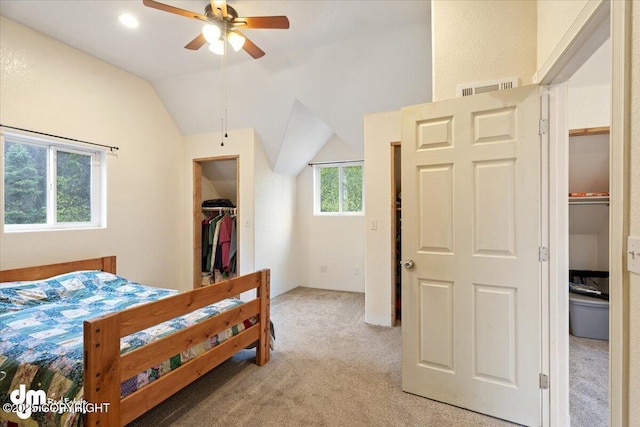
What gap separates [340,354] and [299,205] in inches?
110

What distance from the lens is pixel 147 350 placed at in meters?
1.53

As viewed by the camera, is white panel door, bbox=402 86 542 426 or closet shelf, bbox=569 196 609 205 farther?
closet shelf, bbox=569 196 609 205

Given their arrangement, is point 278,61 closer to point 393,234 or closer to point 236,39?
point 236,39

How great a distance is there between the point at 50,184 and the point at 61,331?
1.91m

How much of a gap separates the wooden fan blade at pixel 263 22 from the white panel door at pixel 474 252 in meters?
1.05

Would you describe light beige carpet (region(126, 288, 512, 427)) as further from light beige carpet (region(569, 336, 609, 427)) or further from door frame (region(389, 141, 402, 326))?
light beige carpet (region(569, 336, 609, 427))

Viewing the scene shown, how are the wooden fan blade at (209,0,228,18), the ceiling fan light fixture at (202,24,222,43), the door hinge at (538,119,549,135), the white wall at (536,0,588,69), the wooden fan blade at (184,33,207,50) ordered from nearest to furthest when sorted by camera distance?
the white wall at (536,0,588,69)
the door hinge at (538,119,549,135)
the wooden fan blade at (209,0,228,18)
the ceiling fan light fixture at (202,24,222,43)
the wooden fan blade at (184,33,207,50)

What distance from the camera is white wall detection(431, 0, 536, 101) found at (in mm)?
1749

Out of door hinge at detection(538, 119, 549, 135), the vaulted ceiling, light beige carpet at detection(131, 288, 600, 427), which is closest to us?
door hinge at detection(538, 119, 549, 135)

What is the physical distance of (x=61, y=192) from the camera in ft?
9.88

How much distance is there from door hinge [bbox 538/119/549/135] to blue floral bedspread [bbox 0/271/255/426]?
2.32 m

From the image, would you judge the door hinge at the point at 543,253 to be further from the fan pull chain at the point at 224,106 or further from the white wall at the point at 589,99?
the fan pull chain at the point at 224,106

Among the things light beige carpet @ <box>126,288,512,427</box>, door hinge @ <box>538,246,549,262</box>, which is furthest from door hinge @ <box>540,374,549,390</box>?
door hinge @ <box>538,246,549,262</box>

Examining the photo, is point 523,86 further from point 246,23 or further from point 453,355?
point 246,23
